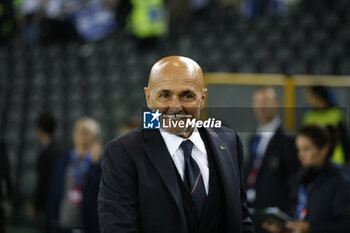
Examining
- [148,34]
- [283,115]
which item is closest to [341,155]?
[283,115]

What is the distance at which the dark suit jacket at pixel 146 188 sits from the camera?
105cm

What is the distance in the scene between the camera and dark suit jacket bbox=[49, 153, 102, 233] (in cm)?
324

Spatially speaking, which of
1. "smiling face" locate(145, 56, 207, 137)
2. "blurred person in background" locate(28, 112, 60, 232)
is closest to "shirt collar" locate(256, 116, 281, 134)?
"smiling face" locate(145, 56, 207, 137)

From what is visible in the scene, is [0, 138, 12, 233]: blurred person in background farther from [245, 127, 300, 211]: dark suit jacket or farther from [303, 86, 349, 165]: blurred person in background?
[303, 86, 349, 165]: blurred person in background

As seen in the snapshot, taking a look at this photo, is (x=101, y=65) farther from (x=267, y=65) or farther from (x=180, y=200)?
(x=180, y=200)

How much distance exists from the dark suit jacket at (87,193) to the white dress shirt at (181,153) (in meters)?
2.21

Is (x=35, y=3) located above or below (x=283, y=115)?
above

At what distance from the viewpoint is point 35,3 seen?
21.8 feet

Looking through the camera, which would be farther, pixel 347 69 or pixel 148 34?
pixel 347 69

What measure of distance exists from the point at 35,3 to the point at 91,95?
6.30ft

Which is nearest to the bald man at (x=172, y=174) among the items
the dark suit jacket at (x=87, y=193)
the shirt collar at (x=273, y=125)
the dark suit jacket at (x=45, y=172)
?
the shirt collar at (x=273, y=125)

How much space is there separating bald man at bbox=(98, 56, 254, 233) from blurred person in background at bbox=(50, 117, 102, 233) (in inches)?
87.5

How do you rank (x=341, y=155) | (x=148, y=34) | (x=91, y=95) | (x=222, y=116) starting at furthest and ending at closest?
1. (x=91, y=95)
2. (x=148, y=34)
3. (x=341, y=155)
4. (x=222, y=116)

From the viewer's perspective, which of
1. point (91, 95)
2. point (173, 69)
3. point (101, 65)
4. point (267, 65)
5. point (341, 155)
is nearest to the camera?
point (173, 69)
